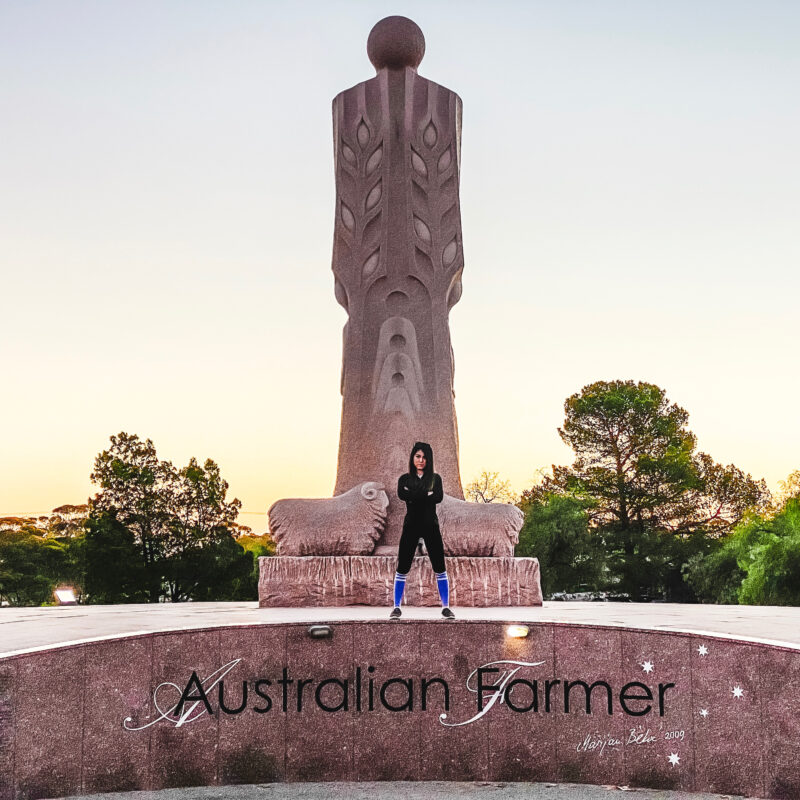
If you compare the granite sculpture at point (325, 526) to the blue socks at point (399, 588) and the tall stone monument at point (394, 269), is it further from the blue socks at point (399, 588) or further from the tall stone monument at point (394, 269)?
the blue socks at point (399, 588)

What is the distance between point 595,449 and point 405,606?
94.8ft

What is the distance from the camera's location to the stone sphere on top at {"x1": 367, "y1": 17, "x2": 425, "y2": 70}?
1285 centimetres

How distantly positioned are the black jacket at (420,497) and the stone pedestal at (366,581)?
1680 millimetres

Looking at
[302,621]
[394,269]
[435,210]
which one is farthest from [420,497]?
[435,210]

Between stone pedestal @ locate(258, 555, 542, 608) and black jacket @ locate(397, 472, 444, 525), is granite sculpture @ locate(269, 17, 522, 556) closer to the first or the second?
stone pedestal @ locate(258, 555, 542, 608)

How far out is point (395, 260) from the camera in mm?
12391

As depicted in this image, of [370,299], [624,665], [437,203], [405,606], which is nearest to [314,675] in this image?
[624,665]

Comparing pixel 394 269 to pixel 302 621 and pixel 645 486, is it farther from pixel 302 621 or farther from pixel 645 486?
pixel 645 486

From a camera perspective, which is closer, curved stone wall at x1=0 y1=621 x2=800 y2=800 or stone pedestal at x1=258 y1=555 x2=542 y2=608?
curved stone wall at x1=0 y1=621 x2=800 y2=800

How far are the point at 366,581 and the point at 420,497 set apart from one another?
2.05 meters

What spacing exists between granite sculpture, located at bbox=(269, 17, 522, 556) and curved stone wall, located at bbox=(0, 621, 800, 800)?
4273 mm

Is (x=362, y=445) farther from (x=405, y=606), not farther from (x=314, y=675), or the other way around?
(x=314, y=675)

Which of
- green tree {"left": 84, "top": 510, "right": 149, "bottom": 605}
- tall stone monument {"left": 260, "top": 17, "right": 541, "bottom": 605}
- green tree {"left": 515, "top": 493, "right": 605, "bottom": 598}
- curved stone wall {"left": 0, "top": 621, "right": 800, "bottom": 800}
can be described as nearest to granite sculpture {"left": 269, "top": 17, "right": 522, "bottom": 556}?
tall stone monument {"left": 260, "top": 17, "right": 541, "bottom": 605}

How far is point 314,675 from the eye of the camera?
21.9ft
